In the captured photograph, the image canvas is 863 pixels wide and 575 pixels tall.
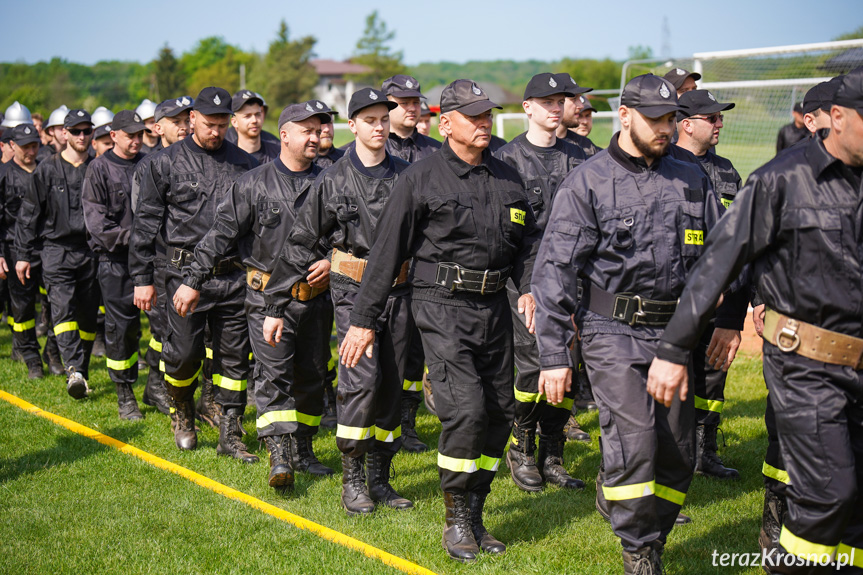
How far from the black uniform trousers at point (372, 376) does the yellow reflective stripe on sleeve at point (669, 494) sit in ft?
6.46

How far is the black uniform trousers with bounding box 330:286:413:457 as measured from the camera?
562 cm

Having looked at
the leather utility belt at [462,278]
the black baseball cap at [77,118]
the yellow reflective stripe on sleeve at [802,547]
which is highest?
the black baseball cap at [77,118]

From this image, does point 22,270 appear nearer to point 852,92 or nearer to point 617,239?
point 617,239

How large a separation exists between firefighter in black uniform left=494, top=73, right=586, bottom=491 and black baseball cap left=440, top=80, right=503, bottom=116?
1.42m

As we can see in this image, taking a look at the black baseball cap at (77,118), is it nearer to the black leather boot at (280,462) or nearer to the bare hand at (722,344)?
the black leather boot at (280,462)

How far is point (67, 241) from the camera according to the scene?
30.3 feet

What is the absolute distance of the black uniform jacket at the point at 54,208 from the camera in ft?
30.2

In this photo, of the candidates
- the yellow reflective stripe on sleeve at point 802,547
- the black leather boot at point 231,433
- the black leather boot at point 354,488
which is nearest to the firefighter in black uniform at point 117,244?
the black leather boot at point 231,433

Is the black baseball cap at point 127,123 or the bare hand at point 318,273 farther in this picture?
the black baseball cap at point 127,123

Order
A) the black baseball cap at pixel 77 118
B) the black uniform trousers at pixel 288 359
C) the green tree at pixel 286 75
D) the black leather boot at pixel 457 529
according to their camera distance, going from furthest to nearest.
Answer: the green tree at pixel 286 75 → the black baseball cap at pixel 77 118 → the black uniform trousers at pixel 288 359 → the black leather boot at pixel 457 529

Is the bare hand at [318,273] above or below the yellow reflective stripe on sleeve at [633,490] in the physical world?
above

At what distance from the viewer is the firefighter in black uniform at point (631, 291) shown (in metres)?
4.19

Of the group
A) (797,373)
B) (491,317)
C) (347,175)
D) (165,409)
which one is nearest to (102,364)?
(165,409)

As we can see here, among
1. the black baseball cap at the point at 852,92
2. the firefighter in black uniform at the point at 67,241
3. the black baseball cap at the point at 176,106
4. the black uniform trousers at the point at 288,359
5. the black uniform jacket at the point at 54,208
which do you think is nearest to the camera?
the black baseball cap at the point at 852,92
